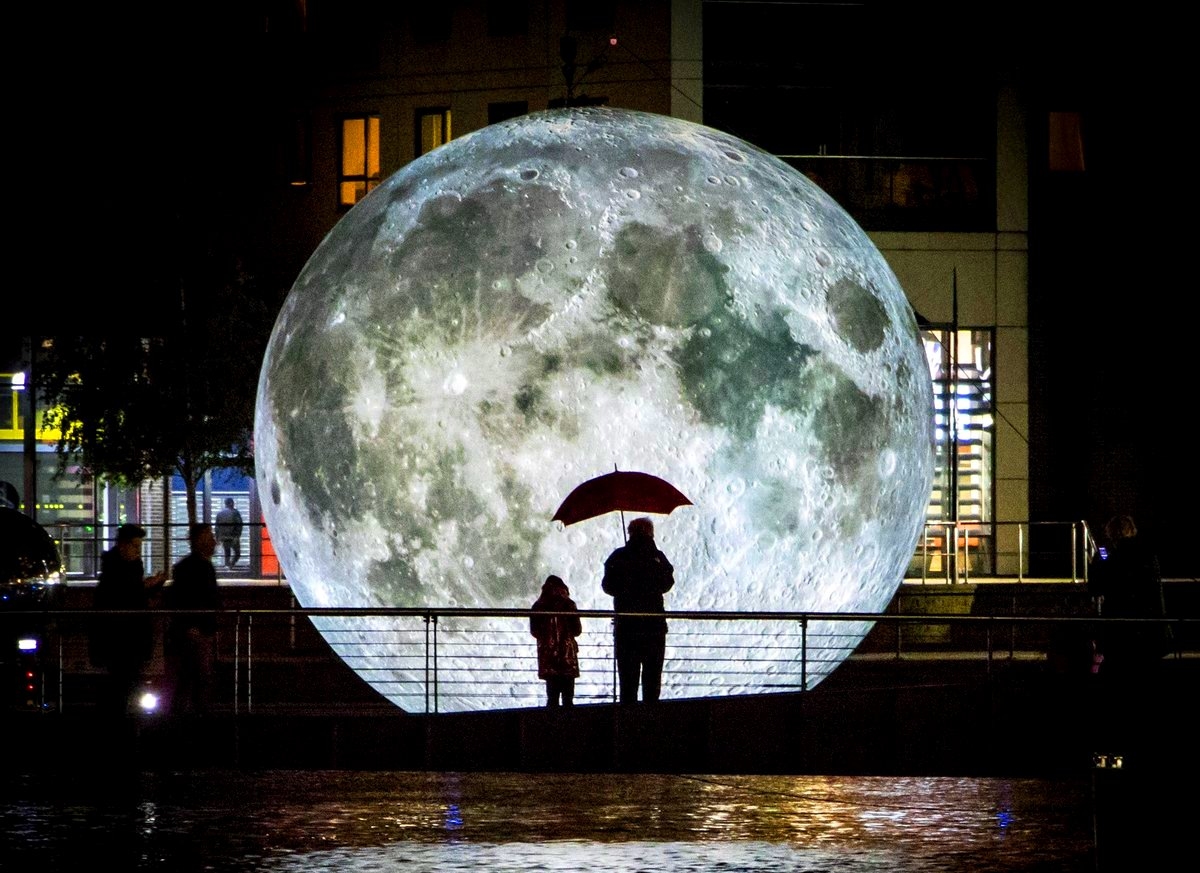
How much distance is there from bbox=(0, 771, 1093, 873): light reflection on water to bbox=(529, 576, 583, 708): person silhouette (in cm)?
130

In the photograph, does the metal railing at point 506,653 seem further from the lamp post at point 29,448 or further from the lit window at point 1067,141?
the lamp post at point 29,448

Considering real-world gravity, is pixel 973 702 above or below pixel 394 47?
below

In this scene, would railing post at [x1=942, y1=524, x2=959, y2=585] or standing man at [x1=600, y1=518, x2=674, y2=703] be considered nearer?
standing man at [x1=600, y1=518, x2=674, y2=703]

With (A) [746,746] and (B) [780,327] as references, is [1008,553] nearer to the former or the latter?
(B) [780,327]

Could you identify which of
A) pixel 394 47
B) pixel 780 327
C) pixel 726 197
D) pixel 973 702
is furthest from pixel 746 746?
pixel 394 47

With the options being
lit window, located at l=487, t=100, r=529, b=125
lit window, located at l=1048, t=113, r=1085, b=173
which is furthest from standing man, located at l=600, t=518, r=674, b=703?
lit window, located at l=487, t=100, r=529, b=125

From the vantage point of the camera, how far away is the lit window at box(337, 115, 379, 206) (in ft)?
113

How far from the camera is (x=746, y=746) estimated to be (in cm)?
1251

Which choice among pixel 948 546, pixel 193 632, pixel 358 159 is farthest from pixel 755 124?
pixel 193 632

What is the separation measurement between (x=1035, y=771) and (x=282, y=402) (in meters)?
6.49

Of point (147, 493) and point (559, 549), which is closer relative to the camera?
point (559, 549)

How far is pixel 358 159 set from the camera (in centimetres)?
3456

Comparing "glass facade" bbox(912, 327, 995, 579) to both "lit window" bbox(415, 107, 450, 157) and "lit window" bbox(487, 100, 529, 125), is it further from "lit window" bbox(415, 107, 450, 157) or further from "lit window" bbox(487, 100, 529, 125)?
"lit window" bbox(415, 107, 450, 157)

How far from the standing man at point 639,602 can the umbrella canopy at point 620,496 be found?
150mm
